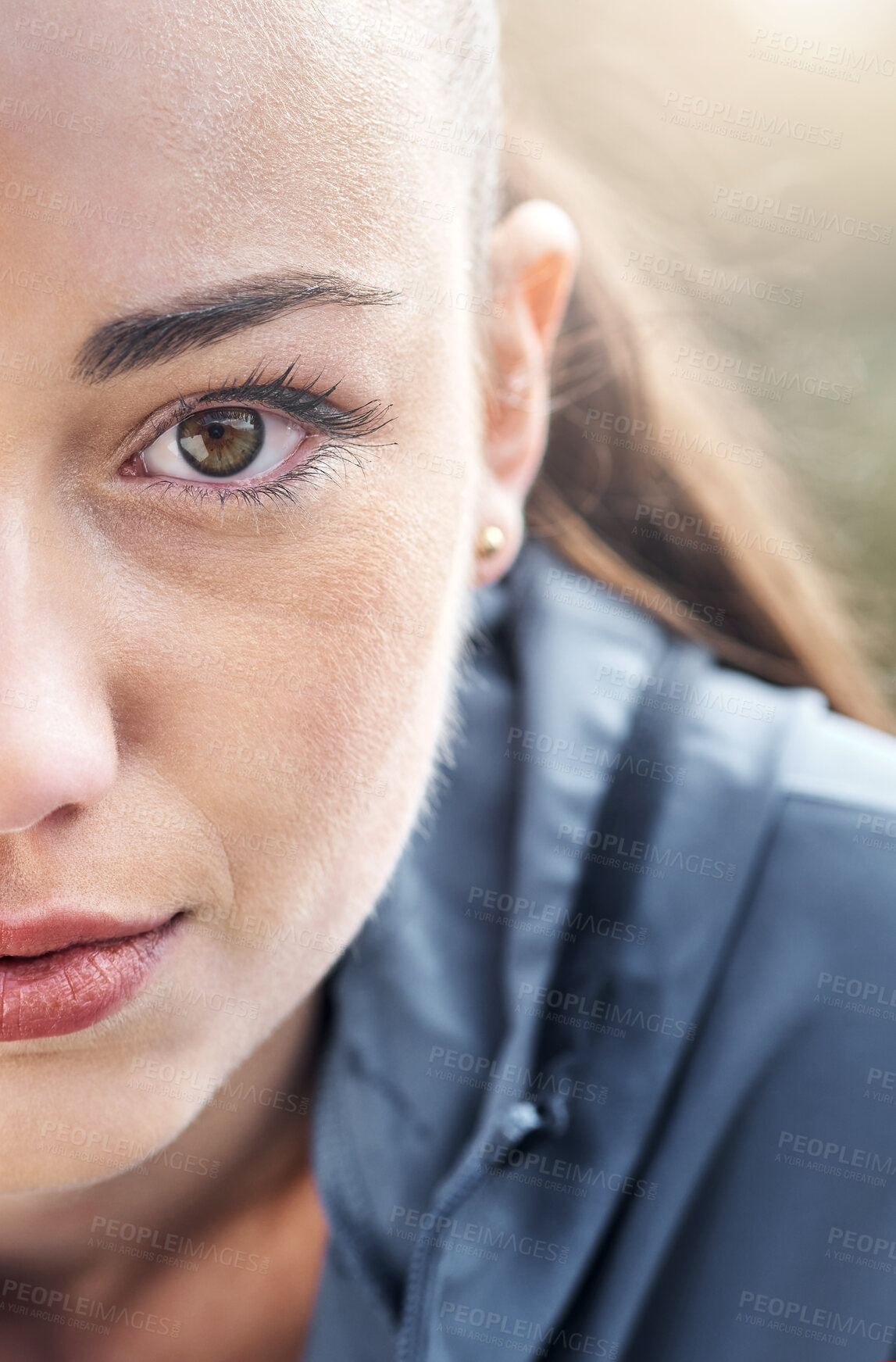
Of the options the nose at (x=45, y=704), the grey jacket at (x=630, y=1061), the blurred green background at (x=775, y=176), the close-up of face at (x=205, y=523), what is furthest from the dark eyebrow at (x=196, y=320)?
the blurred green background at (x=775, y=176)

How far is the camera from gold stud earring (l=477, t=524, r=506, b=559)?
2.91 ft

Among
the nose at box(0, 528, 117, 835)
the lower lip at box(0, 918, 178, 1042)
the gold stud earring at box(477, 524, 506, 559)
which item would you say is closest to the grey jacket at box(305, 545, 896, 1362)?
the gold stud earring at box(477, 524, 506, 559)

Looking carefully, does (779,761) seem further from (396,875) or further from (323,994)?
(323,994)

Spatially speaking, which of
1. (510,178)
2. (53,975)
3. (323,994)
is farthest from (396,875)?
(510,178)

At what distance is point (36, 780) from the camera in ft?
1.76

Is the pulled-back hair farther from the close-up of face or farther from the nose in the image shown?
the nose

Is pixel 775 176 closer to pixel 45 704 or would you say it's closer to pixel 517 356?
pixel 517 356

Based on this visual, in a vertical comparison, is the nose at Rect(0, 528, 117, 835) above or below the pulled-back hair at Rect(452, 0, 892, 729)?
above

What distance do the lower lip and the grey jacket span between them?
31 centimetres

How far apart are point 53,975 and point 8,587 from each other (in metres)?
0.22

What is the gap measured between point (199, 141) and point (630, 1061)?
673 mm

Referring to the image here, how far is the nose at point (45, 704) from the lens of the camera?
1.76ft

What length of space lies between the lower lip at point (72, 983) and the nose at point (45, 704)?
11 centimetres

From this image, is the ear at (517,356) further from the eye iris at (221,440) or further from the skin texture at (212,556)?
the eye iris at (221,440)
